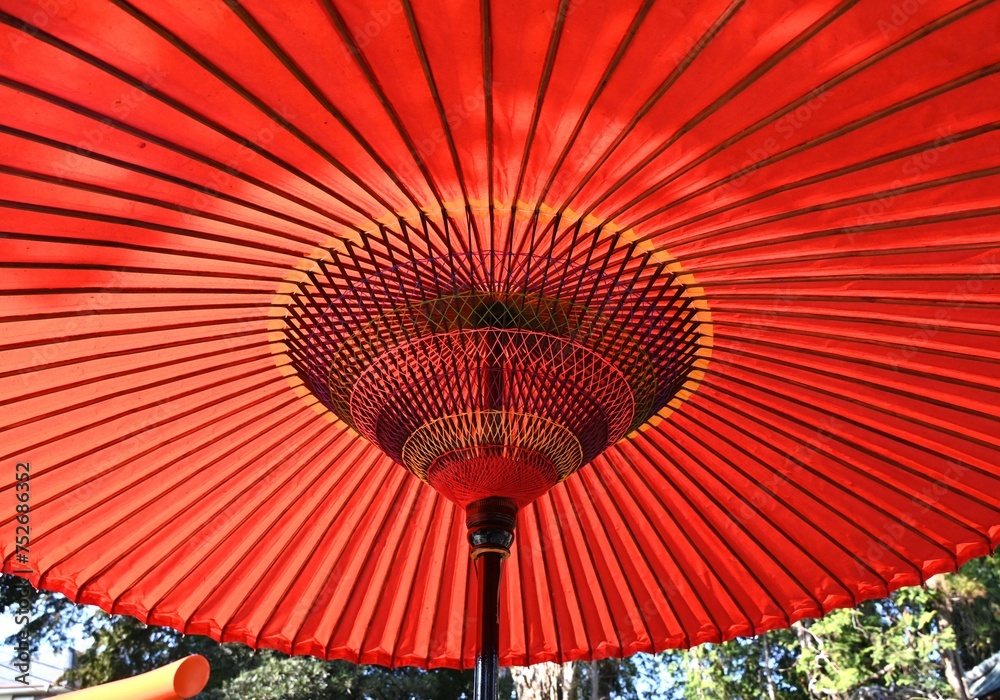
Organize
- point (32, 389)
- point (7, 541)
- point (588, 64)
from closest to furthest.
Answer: point (588, 64), point (32, 389), point (7, 541)

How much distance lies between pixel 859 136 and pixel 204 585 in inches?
95.9

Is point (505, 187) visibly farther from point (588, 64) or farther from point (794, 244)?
point (794, 244)

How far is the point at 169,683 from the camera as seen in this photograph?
1.27 metres

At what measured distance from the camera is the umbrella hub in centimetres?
228

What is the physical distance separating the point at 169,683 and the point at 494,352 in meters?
1.21

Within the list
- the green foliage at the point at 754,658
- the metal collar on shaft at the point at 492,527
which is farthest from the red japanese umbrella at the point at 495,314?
the green foliage at the point at 754,658

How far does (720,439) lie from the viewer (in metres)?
2.88

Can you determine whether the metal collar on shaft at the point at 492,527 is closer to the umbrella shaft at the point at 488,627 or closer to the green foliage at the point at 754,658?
the umbrella shaft at the point at 488,627

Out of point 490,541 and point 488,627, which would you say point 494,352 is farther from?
point 488,627

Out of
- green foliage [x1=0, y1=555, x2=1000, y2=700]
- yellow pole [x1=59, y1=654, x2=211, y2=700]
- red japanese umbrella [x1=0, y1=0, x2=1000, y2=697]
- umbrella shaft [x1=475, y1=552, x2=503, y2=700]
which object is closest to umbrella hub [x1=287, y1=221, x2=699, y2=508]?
red japanese umbrella [x1=0, y1=0, x2=1000, y2=697]

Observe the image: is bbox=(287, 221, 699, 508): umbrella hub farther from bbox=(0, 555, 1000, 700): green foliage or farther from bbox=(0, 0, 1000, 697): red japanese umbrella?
bbox=(0, 555, 1000, 700): green foliage

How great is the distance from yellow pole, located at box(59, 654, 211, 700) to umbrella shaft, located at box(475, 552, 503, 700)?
1098 millimetres

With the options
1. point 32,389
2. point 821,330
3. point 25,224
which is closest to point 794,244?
point 821,330

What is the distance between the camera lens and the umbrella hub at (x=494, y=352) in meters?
2.28
